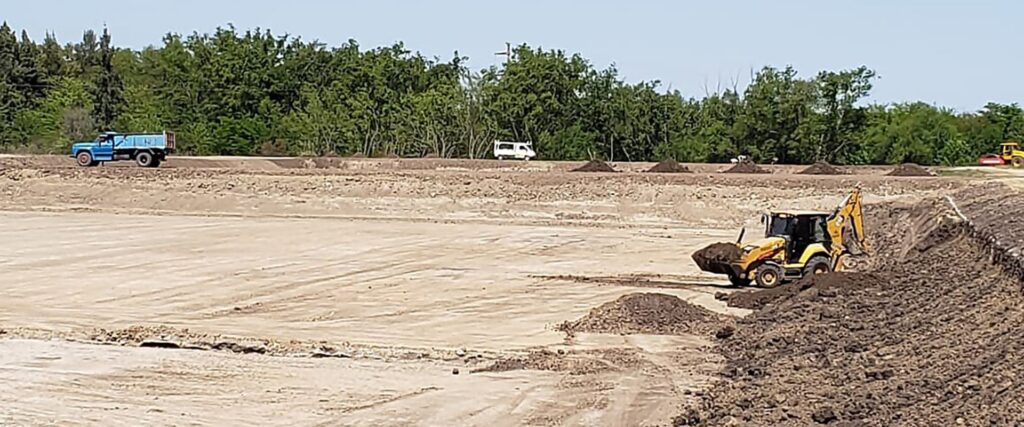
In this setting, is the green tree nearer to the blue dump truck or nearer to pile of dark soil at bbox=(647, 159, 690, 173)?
the blue dump truck

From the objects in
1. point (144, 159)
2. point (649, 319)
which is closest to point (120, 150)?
point (144, 159)

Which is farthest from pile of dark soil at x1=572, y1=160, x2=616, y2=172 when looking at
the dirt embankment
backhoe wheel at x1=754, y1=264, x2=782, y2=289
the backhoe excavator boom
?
the dirt embankment

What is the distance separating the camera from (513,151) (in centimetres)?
7181

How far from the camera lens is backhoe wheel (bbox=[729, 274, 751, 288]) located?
22.6 m

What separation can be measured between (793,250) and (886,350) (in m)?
8.93

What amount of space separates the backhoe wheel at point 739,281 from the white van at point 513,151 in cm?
4800

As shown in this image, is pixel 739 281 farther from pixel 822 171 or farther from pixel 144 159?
pixel 144 159

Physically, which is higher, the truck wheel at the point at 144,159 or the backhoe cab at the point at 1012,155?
the backhoe cab at the point at 1012,155

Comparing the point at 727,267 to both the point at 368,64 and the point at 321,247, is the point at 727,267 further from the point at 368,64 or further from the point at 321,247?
the point at 368,64

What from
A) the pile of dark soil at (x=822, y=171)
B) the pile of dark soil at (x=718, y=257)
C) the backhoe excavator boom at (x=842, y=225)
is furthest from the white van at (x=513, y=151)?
the backhoe excavator boom at (x=842, y=225)

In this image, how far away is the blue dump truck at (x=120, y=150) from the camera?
5709 centimetres

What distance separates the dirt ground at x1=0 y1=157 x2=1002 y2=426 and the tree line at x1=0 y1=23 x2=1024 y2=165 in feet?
91.6

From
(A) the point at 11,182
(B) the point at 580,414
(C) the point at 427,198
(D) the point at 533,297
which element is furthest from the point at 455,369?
(A) the point at 11,182

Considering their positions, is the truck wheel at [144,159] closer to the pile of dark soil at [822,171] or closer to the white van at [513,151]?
the white van at [513,151]
